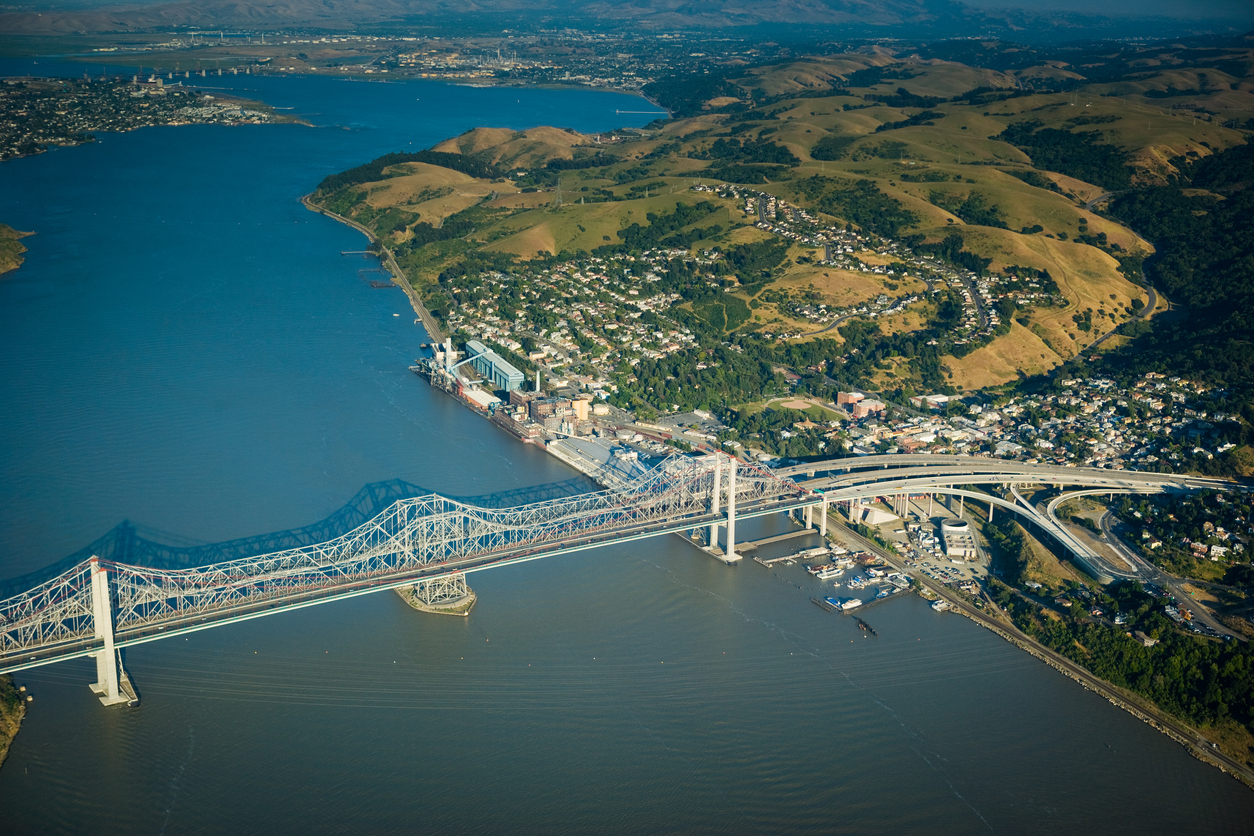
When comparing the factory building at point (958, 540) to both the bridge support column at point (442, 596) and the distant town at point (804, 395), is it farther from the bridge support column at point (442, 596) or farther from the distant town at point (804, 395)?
the bridge support column at point (442, 596)

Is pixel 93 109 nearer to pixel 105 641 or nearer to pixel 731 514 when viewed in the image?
pixel 731 514

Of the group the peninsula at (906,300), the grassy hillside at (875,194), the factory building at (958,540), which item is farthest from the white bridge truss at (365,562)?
the grassy hillside at (875,194)

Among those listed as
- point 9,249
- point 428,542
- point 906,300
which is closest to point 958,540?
point 428,542

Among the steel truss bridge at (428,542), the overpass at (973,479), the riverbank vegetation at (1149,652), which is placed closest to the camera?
the steel truss bridge at (428,542)

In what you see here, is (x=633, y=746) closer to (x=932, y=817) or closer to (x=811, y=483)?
(x=932, y=817)

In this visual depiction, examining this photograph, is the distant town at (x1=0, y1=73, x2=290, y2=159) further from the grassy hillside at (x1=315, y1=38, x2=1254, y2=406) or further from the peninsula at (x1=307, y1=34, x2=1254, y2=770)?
the peninsula at (x1=307, y1=34, x2=1254, y2=770)
